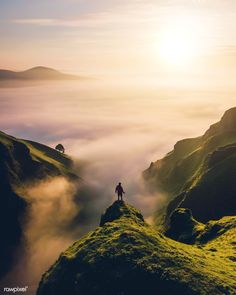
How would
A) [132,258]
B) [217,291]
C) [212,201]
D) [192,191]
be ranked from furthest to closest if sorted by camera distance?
[192,191] < [212,201] < [132,258] < [217,291]

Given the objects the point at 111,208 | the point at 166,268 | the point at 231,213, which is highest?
the point at 231,213

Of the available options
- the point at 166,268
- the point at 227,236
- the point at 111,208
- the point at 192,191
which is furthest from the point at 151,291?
the point at 192,191

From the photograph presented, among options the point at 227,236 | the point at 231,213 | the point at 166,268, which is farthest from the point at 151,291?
the point at 231,213

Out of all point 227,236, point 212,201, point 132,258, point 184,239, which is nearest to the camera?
point 132,258

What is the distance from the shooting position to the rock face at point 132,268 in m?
56.1

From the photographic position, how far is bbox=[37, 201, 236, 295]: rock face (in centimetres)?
5606

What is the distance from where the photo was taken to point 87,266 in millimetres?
61500

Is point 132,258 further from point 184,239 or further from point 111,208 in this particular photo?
point 184,239

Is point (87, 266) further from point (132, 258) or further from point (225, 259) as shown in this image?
point (225, 259)

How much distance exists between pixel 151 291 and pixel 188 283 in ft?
16.6

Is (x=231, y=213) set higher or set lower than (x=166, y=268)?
higher

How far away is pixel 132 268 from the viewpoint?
58344 millimetres

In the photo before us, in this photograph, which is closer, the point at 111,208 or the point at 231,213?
the point at 111,208

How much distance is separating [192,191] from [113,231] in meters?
94.4
